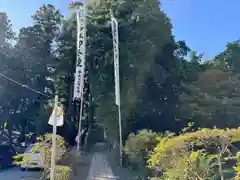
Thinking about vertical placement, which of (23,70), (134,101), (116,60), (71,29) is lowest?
(134,101)

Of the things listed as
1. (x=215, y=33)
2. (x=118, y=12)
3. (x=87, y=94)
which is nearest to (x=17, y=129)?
(x=87, y=94)

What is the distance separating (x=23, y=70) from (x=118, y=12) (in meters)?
7.76

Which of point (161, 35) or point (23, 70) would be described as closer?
point (161, 35)

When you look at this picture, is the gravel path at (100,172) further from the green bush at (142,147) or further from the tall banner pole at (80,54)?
the tall banner pole at (80,54)

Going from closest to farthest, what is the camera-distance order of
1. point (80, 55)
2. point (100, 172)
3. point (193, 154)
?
point (193, 154), point (100, 172), point (80, 55)

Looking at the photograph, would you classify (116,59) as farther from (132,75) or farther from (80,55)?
(80,55)

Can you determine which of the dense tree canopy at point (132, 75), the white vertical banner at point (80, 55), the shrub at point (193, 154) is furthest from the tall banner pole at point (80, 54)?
the shrub at point (193, 154)

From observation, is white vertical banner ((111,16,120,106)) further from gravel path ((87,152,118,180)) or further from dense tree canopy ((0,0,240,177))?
gravel path ((87,152,118,180))

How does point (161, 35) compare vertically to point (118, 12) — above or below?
below

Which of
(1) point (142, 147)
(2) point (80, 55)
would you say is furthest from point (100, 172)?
(2) point (80, 55)

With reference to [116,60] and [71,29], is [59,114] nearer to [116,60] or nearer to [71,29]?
[116,60]

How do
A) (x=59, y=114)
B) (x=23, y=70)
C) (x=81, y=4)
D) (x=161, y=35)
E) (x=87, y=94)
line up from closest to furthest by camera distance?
(x=59, y=114) → (x=161, y=35) → (x=81, y=4) → (x=87, y=94) → (x=23, y=70)

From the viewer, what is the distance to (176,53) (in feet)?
52.3

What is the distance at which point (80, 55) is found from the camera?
1320cm
